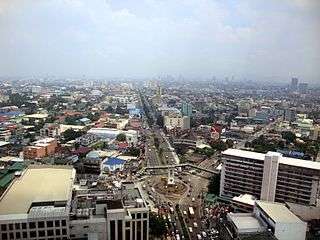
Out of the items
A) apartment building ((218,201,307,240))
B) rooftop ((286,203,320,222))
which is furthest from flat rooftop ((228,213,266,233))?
rooftop ((286,203,320,222))

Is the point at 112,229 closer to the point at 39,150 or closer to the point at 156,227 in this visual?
the point at 156,227

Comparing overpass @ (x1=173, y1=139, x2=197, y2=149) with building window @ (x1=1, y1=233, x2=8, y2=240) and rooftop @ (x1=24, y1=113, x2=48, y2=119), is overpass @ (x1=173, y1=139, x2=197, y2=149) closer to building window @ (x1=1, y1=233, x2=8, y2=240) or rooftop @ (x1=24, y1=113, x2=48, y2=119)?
rooftop @ (x1=24, y1=113, x2=48, y2=119)

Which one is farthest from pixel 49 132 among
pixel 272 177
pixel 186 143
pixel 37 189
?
pixel 272 177

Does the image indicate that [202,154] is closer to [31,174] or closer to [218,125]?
[218,125]

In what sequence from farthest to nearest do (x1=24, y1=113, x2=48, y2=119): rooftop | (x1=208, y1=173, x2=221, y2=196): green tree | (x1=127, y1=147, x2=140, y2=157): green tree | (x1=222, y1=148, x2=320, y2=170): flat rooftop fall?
(x1=24, y1=113, x2=48, y2=119): rooftop < (x1=127, y1=147, x2=140, y2=157): green tree < (x1=208, y1=173, x2=221, y2=196): green tree < (x1=222, y1=148, x2=320, y2=170): flat rooftop

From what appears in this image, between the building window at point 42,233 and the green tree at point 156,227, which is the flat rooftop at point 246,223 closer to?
the green tree at point 156,227

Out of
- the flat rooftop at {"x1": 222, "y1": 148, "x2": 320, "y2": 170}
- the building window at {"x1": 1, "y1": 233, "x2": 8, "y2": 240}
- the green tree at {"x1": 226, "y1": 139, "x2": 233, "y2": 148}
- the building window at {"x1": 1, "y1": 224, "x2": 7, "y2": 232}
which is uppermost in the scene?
the flat rooftop at {"x1": 222, "y1": 148, "x2": 320, "y2": 170}

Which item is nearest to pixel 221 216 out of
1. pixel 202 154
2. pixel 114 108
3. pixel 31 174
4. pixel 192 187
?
pixel 192 187

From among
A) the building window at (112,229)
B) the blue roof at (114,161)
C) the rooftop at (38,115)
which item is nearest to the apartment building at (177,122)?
the rooftop at (38,115)
